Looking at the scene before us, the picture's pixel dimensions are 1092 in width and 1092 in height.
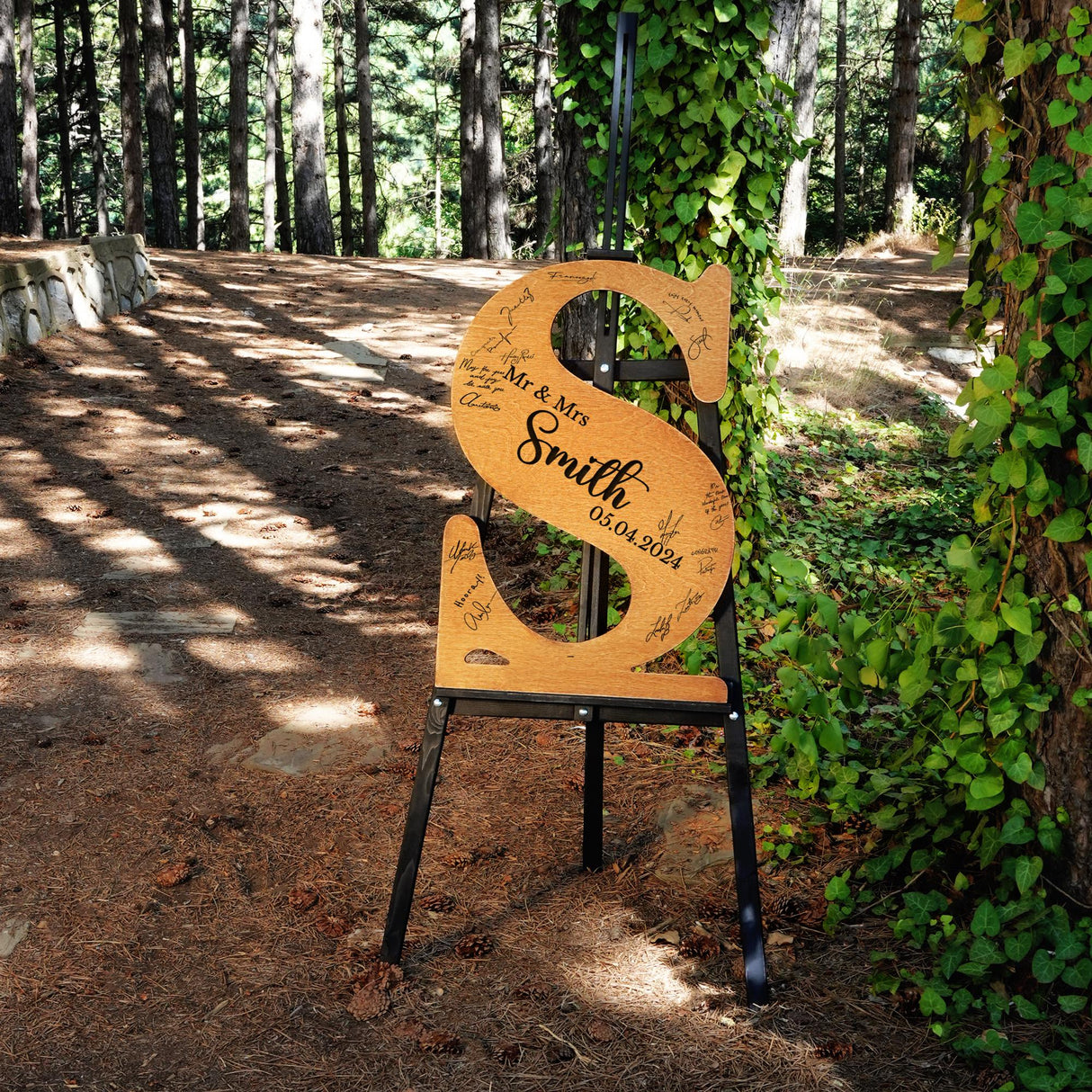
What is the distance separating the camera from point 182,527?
5594 millimetres

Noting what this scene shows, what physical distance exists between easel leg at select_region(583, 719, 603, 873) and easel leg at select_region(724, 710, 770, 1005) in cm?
45

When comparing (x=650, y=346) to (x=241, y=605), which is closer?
(x=650, y=346)

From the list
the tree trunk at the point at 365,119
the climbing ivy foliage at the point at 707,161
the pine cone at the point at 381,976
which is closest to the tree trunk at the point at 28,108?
the tree trunk at the point at 365,119

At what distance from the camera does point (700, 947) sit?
8.45 ft

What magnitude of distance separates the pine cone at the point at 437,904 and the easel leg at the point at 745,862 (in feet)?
2.68

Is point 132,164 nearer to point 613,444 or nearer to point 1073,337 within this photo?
point 613,444

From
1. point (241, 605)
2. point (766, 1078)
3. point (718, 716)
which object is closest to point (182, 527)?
point (241, 605)

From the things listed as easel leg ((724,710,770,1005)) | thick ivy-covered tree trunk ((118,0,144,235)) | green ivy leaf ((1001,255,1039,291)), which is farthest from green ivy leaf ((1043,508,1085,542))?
thick ivy-covered tree trunk ((118,0,144,235))

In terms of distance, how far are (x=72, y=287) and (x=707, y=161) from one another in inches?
275

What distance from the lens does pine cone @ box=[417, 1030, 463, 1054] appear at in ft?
7.44

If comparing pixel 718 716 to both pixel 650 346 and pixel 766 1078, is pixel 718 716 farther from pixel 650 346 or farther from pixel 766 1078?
pixel 650 346

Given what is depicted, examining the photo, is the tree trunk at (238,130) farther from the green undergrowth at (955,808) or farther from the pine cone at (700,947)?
the pine cone at (700,947)

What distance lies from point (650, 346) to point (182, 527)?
2.88 metres

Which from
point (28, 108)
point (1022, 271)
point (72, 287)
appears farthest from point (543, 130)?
point (1022, 271)
